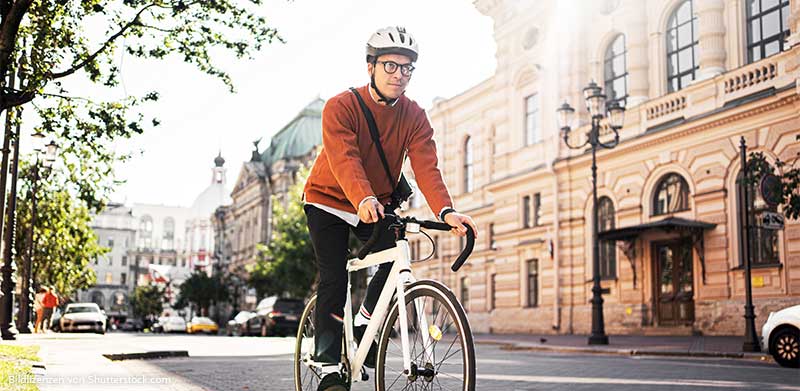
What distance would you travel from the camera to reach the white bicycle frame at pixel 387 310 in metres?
4.46

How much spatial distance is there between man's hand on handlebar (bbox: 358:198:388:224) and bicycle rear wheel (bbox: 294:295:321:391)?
44.1 inches

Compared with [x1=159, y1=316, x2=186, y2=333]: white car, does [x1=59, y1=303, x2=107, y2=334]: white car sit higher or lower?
higher

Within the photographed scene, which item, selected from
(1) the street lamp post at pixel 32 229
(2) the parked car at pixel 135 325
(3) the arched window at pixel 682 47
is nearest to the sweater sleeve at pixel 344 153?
(1) the street lamp post at pixel 32 229

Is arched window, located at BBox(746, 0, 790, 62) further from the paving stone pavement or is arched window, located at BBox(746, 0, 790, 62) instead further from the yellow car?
the yellow car

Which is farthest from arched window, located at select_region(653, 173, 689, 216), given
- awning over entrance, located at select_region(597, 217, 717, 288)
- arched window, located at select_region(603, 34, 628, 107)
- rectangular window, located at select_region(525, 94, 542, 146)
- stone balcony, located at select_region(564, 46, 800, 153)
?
rectangular window, located at select_region(525, 94, 542, 146)

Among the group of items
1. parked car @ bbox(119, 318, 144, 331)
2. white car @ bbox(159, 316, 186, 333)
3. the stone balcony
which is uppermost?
the stone balcony

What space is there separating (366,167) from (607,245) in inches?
1028

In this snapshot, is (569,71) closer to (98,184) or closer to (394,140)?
(98,184)

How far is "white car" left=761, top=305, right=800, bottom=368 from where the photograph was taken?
12445 millimetres

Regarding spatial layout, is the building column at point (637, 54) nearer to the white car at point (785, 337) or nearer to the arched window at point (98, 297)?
the white car at point (785, 337)

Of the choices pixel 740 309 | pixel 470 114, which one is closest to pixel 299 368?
pixel 740 309

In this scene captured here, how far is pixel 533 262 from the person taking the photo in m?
34.9

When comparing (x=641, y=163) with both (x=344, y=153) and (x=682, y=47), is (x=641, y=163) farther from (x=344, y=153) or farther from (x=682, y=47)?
(x=344, y=153)

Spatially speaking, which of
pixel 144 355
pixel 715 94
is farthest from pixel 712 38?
pixel 144 355
